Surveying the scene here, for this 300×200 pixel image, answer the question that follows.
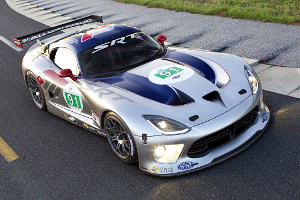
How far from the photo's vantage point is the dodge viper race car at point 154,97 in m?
3.37

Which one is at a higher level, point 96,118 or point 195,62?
point 195,62

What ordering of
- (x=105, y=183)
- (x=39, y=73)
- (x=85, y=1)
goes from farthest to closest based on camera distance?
(x=85, y=1) < (x=39, y=73) < (x=105, y=183)

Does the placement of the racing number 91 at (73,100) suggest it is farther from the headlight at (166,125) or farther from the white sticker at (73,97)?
the headlight at (166,125)

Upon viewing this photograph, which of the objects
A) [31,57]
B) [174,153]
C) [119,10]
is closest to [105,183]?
[174,153]

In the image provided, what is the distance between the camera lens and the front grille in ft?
11.0

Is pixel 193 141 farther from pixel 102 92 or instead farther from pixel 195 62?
pixel 195 62

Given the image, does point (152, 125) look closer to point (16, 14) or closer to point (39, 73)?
point (39, 73)

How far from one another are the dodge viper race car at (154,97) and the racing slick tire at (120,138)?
0.01 metres

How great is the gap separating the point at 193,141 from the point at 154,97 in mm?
719

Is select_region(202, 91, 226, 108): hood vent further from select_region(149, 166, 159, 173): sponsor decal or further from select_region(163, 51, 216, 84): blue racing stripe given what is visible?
select_region(149, 166, 159, 173): sponsor decal

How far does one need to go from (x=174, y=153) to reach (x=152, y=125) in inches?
14.7

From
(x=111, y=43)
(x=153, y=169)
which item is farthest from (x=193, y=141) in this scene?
(x=111, y=43)

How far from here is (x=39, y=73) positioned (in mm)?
5215

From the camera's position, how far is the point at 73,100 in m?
4.50
